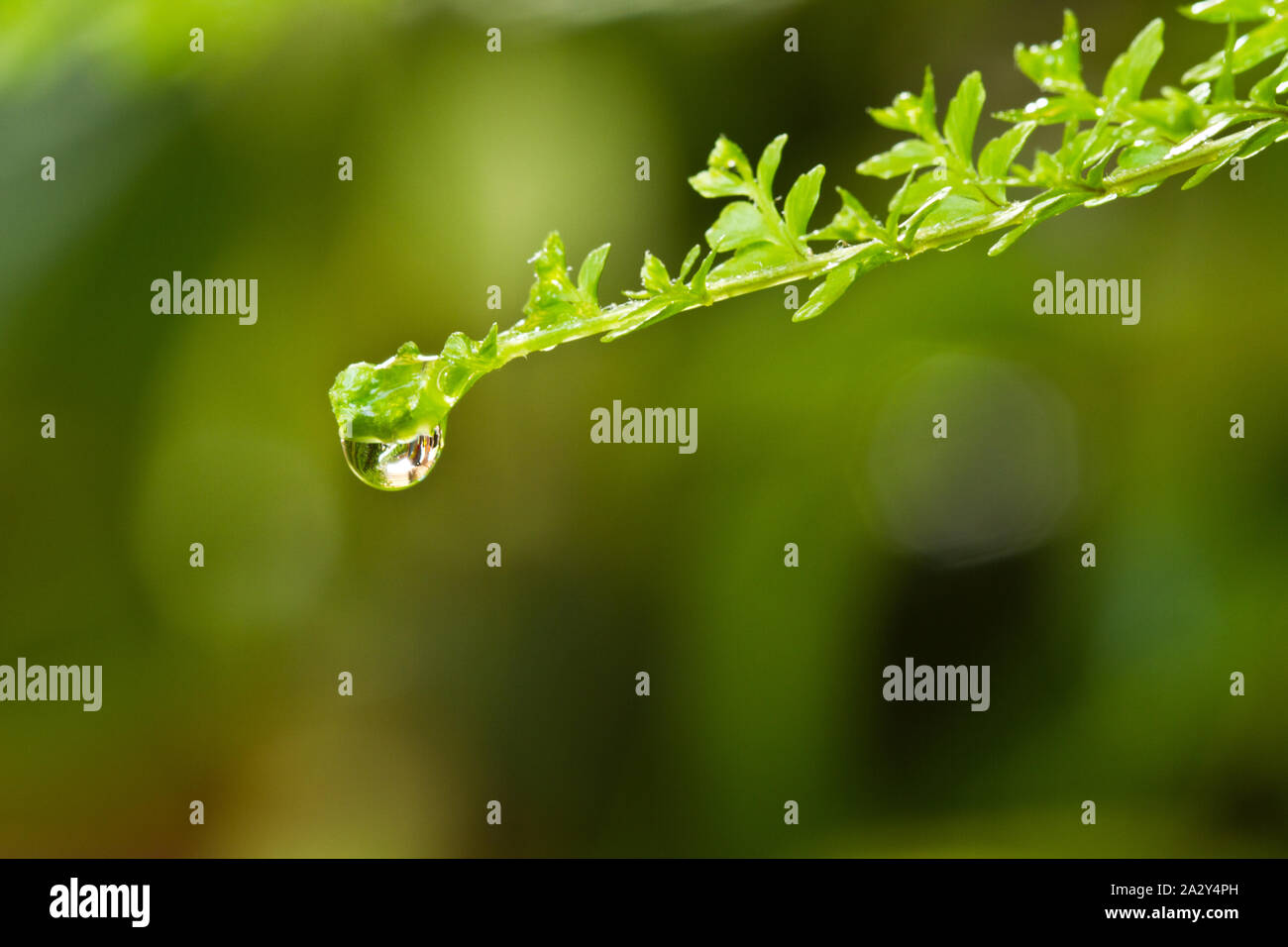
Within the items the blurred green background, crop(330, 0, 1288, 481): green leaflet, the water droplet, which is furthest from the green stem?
the blurred green background

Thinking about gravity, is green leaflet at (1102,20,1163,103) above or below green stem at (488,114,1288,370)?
above

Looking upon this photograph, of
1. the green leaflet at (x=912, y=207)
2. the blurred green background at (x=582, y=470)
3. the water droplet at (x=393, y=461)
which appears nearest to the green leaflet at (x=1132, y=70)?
the green leaflet at (x=912, y=207)

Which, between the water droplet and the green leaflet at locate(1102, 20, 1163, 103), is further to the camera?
the water droplet

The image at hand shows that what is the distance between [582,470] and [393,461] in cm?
115

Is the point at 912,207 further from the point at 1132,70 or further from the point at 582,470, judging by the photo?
the point at 582,470

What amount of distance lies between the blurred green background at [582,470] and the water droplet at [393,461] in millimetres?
1076

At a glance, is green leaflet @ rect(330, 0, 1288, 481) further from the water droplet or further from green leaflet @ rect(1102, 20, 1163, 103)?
the water droplet

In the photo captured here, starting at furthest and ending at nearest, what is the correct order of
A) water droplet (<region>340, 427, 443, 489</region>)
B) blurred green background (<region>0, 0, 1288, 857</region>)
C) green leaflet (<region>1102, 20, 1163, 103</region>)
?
blurred green background (<region>0, 0, 1288, 857</region>) < water droplet (<region>340, 427, 443, 489</region>) < green leaflet (<region>1102, 20, 1163, 103</region>)

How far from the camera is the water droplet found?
0.42 metres

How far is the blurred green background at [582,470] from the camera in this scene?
1422 mm

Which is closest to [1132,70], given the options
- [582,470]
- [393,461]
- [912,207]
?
[912,207]

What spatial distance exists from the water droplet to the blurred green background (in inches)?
42.4

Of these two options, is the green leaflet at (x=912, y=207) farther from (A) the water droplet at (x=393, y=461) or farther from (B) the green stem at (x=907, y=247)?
(A) the water droplet at (x=393, y=461)

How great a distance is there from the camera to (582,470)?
1587 mm
